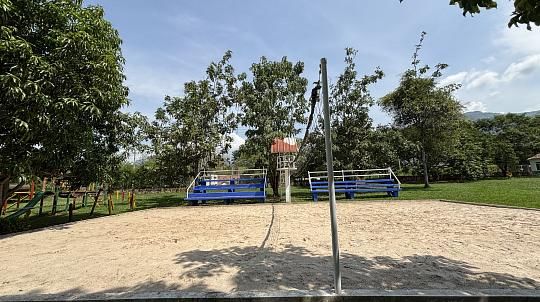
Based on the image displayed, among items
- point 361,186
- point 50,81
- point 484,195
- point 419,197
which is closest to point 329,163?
point 50,81

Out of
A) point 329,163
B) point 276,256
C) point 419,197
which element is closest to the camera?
point 329,163

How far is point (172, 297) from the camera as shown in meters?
2.98

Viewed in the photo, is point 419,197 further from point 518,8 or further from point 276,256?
point 518,8

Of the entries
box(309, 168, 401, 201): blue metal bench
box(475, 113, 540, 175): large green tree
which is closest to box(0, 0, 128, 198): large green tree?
box(309, 168, 401, 201): blue metal bench

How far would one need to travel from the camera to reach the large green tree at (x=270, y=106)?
1567cm

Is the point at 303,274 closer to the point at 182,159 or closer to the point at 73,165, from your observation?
the point at 73,165

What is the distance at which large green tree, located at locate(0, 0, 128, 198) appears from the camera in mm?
6500

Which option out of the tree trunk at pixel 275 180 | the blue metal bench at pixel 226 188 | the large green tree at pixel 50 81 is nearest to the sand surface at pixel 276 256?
the large green tree at pixel 50 81

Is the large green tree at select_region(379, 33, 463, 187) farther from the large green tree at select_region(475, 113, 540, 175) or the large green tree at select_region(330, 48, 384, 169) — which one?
the large green tree at select_region(475, 113, 540, 175)

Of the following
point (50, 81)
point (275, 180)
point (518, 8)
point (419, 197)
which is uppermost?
point (50, 81)

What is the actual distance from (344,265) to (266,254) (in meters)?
1.33

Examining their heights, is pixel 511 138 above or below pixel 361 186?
above

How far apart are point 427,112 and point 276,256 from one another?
1881 centimetres

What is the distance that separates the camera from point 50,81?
7051mm
